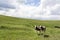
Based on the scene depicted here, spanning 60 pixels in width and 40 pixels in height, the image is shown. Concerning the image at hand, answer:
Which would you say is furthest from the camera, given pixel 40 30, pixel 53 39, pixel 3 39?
pixel 40 30

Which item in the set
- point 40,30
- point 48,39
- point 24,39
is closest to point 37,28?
point 40,30

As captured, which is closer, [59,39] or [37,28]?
[59,39]

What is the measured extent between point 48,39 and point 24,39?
5083mm

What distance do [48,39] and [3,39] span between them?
8.24m

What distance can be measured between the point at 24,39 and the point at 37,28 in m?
12.8

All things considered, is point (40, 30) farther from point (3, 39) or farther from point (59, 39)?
point (3, 39)

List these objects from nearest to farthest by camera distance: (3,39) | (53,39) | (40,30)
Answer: (3,39) < (53,39) < (40,30)

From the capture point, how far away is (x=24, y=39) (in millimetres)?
27062

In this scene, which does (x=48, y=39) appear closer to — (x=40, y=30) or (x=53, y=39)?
(x=53, y=39)

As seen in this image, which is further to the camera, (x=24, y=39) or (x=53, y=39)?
(x=53, y=39)

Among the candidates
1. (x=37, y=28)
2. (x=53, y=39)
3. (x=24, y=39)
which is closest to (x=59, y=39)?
(x=53, y=39)

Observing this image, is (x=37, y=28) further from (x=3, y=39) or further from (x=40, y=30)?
(x=3, y=39)

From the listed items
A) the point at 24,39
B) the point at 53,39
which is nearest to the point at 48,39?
the point at 53,39

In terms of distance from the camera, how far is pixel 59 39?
30734 millimetres
